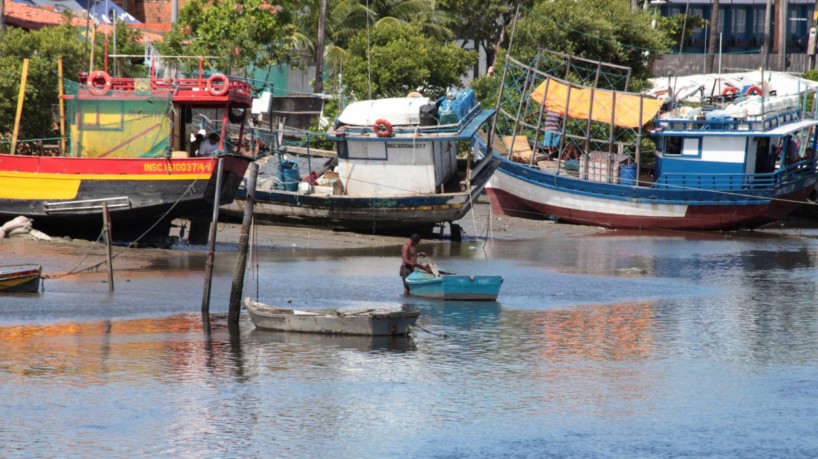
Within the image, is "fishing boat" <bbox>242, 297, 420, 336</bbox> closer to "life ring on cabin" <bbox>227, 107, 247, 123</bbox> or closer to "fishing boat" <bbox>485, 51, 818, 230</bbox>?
"life ring on cabin" <bbox>227, 107, 247, 123</bbox>

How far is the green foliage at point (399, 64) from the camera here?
1769 inches

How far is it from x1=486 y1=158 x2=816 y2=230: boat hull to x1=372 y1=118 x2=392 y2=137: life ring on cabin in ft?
25.0

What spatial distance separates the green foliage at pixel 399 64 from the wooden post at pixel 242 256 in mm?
22400

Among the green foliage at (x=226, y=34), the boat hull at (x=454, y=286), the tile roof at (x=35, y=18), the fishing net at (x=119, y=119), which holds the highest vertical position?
the tile roof at (x=35, y=18)

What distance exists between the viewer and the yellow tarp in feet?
131

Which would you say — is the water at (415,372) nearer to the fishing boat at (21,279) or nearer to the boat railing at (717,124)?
the fishing boat at (21,279)

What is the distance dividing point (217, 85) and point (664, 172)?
1722 cm

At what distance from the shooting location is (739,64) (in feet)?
221

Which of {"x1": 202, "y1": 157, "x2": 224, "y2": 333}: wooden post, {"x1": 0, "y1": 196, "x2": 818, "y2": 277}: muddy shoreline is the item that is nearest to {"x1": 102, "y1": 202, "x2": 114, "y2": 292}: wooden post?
{"x1": 0, "y1": 196, "x2": 818, "y2": 277}: muddy shoreline

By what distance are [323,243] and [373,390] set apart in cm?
1558

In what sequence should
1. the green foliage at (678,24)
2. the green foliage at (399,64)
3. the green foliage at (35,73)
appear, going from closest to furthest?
the green foliage at (35,73) < the green foliage at (399,64) < the green foliage at (678,24)

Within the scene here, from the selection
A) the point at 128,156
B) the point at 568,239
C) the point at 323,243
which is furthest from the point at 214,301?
the point at 568,239

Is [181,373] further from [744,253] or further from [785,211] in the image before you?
[785,211]

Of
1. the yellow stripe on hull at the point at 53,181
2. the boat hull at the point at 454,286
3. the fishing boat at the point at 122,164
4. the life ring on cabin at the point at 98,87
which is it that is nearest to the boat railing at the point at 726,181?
the boat hull at the point at 454,286
